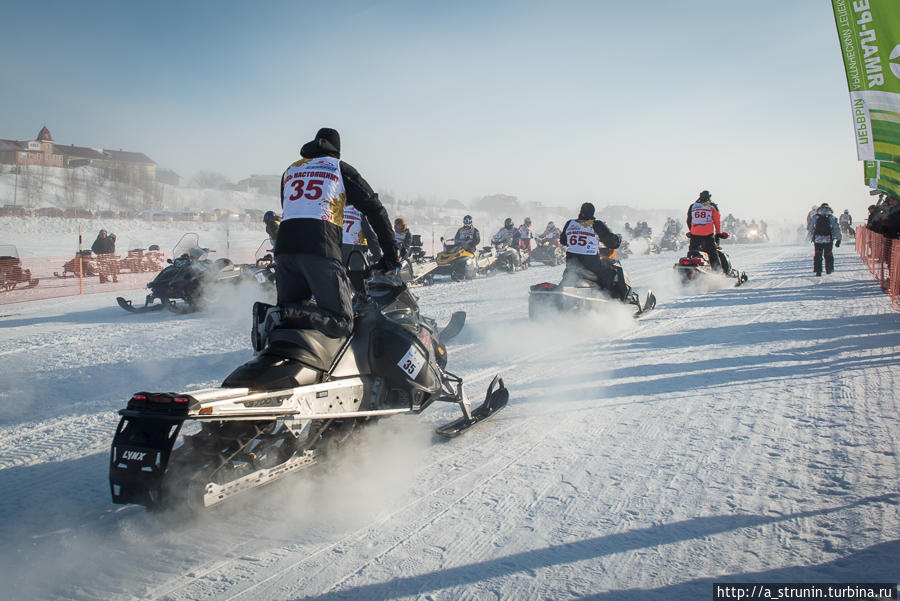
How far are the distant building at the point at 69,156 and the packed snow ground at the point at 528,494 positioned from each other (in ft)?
263

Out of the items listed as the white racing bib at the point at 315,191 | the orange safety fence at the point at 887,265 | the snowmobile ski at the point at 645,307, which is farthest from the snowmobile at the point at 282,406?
the orange safety fence at the point at 887,265

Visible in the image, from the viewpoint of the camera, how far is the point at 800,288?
38.9 feet

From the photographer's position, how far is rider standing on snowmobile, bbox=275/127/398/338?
3.24m

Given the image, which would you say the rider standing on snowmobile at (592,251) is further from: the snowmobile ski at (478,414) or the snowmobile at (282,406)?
the snowmobile at (282,406)

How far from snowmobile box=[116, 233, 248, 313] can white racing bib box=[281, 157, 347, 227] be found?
299 inches

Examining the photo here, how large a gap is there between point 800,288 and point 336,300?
1167cm

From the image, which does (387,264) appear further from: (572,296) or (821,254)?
(821,254)

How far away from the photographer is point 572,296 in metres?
7.74

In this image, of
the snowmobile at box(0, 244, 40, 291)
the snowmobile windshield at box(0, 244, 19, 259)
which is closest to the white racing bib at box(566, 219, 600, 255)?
the snowmobile at box(0, 244, 40, 291)

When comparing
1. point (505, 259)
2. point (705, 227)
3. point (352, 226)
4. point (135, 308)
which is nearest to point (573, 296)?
point (352, 226)

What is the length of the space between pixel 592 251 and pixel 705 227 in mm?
5094

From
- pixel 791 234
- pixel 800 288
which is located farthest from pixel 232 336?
pixel 791 234

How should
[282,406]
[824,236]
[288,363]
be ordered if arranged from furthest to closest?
[824,236] < [288,363] < [282,406]

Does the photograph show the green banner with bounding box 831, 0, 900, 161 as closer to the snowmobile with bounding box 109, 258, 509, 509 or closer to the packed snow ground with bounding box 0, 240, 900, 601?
the packed snow ground with bounding box 0, 240, 900, 601
